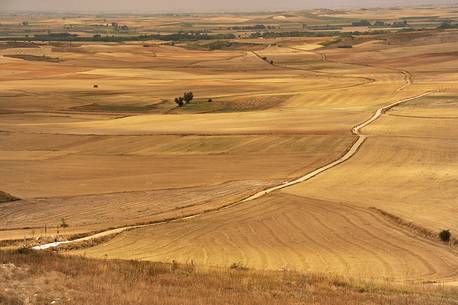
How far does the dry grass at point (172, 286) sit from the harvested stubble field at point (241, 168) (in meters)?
0.96

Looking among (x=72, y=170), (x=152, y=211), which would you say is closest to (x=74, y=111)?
(x=72, y=170)

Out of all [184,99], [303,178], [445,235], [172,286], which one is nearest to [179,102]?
[184,99]

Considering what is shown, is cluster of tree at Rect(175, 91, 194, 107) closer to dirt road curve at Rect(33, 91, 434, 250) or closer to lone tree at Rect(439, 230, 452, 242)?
dirt road curve at Rect(33, 91, 434, 250)

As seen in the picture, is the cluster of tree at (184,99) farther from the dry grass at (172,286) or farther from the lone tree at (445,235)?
the dry grass at (172,286)

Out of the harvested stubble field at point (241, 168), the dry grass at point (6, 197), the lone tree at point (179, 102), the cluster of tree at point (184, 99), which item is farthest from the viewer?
the cluster of tree at point (184, 99)

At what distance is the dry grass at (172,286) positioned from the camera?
14969mm

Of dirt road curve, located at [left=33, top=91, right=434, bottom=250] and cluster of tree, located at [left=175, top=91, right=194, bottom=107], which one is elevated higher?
dirt road curve, located at [left=33, top=91, right=434, bottom=250]

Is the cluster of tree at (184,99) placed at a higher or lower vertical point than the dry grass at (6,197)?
lower

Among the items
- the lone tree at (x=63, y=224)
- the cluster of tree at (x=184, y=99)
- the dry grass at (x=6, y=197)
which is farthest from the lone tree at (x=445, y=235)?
the cluster of tree at (x=184, y=99)

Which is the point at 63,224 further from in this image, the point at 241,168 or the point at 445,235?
the point at 241,168

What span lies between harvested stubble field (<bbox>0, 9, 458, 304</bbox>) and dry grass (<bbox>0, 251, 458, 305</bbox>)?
0.96 meters

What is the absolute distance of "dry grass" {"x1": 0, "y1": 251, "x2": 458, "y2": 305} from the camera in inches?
589

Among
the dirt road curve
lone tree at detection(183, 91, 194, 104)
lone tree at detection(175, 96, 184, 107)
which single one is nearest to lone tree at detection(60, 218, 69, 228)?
the dirt road curve

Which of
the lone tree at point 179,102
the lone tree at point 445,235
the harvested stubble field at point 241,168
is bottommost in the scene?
the lone tree at point 179,102
